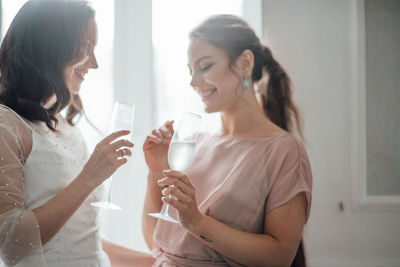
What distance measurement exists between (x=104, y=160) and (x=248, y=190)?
47 cm

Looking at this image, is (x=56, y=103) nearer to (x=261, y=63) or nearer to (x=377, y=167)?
(x=261, y=63)

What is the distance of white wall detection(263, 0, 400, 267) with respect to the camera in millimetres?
1593

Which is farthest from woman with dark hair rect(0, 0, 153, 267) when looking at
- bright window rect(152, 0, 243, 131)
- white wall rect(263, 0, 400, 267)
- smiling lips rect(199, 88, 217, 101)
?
white wall rect(263, 0, 400, 267)

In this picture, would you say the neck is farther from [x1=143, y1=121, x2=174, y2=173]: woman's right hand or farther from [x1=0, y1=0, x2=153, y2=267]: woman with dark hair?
[x1=0, y1=0, x2=153, y2=267]: woman with dark hair

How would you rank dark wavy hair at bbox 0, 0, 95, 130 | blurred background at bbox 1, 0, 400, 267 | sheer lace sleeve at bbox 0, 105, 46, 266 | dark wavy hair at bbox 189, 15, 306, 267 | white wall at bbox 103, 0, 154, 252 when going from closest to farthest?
1. sheer lace sleeve at bbox 0, 105, 46, 266
2. dark wavy hair at bbox 0, 0, 95, 130
3. dark wavy hair at bbox 189, 15, 306, 267
4. blurred background at bbox 1, 0, 400, 267
5. white wall at bbox 103, 0, 154, 252

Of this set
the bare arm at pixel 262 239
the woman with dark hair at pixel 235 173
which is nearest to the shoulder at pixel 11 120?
the woman with dark hair at pixel 235 173

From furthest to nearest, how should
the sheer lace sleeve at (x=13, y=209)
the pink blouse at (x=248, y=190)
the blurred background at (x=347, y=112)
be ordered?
the blurred background at (x=347, y=112)
the pink blouse at (x=248, y=190)
the sheer lace sleeve at (x=13, y=209)

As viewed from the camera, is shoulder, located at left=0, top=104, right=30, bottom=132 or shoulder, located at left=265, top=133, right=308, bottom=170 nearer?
shoulder, located at left=0, top=104, right=30, bottom=132

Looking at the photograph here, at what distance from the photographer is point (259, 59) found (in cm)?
134

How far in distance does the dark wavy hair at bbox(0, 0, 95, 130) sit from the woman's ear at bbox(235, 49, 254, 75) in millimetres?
560

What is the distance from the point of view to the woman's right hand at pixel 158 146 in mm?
1279

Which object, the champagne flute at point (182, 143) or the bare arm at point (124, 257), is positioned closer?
the champagne flute at point (182, 143)

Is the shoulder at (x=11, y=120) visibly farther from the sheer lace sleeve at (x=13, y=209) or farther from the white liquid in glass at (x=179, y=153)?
the white liquid in glass at (x=179, y=153)

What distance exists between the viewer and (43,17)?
3.32 ft
